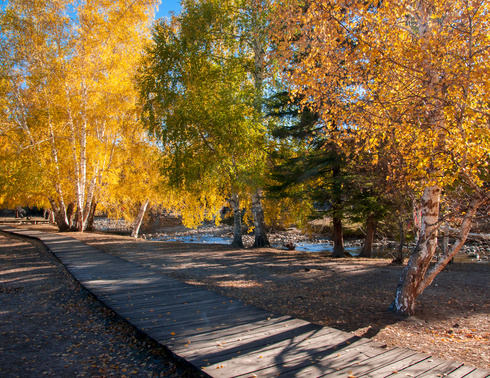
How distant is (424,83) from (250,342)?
4497 millimetres

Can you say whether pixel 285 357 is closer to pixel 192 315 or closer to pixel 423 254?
pixel 192 315

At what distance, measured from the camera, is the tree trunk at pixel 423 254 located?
5656mm

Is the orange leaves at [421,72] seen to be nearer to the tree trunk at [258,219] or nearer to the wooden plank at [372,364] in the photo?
the wooden plank at [372,364]

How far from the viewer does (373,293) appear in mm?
7238

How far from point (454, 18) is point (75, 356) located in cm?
647

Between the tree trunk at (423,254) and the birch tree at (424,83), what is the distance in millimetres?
15

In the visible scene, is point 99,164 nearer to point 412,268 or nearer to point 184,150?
point 184,150

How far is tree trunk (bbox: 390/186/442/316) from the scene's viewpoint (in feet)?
18.6

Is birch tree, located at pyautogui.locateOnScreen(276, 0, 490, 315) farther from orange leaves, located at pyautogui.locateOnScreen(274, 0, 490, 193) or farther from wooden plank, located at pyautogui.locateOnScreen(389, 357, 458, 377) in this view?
wooden plank, located at pyautogui.locateOnScreen(389, 357, 458, 377)

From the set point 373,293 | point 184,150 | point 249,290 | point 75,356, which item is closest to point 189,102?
point 184,150

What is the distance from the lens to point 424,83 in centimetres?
528

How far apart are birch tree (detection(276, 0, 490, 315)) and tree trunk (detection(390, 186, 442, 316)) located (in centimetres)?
2

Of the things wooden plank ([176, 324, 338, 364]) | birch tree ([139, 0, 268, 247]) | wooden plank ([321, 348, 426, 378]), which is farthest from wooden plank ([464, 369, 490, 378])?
birch tree ([139, 0, 268, 247])

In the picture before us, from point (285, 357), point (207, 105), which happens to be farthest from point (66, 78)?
point (285, 357)
